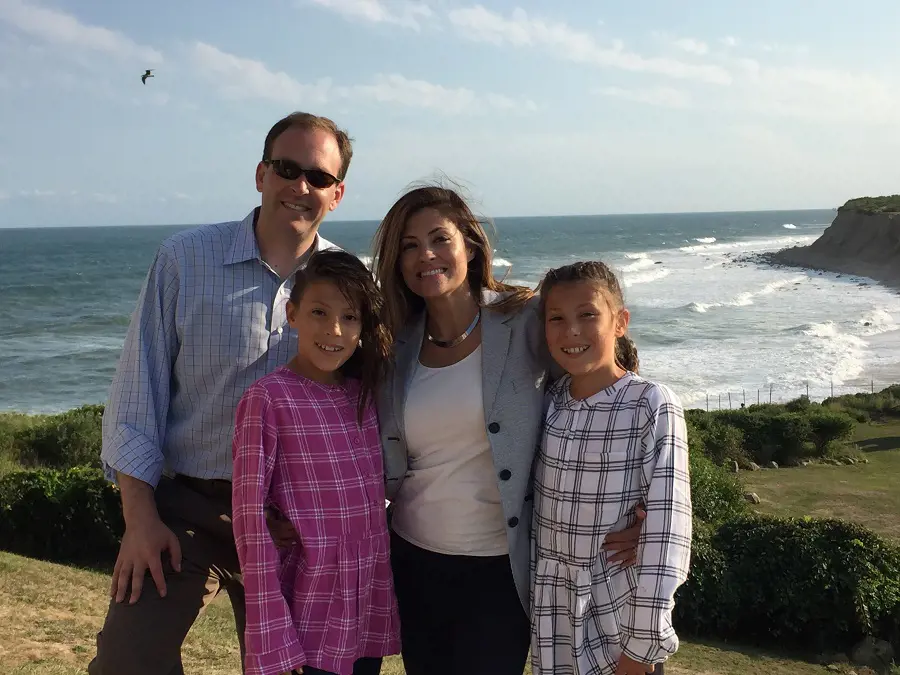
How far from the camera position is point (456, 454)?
9.94 feet

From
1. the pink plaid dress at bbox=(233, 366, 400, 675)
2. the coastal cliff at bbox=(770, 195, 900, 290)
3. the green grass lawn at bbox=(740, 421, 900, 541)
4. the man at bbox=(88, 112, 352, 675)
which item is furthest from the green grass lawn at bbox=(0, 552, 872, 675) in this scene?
the coastal cliff at bbox=(770, 195, 900, 290)

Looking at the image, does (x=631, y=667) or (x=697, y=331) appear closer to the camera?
Answer: (x=631, y=667)

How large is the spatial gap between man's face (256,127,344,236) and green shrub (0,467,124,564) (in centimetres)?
587

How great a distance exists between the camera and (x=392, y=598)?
2959 millimetres

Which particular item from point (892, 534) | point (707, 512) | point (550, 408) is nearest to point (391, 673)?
point (550, 408)

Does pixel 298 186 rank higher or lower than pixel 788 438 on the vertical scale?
higher

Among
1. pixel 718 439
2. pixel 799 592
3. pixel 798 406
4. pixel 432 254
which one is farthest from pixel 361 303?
pixel 798 406

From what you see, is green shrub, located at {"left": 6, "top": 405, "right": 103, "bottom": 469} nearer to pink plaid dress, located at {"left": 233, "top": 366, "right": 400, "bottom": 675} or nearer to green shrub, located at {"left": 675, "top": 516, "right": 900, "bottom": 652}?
green shrub, located at {"left": 675, "top": 516, "right": 900, "bottom": 652}

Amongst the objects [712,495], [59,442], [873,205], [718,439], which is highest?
[873,205]

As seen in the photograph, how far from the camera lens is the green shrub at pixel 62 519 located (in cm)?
812

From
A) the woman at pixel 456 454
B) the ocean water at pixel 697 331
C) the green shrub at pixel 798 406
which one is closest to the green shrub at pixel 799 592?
the ocean water at pixel 697 331

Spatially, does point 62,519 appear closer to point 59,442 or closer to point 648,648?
point 59,442

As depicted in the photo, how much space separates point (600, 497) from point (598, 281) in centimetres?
74

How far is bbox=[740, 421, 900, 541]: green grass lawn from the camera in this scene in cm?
1263
